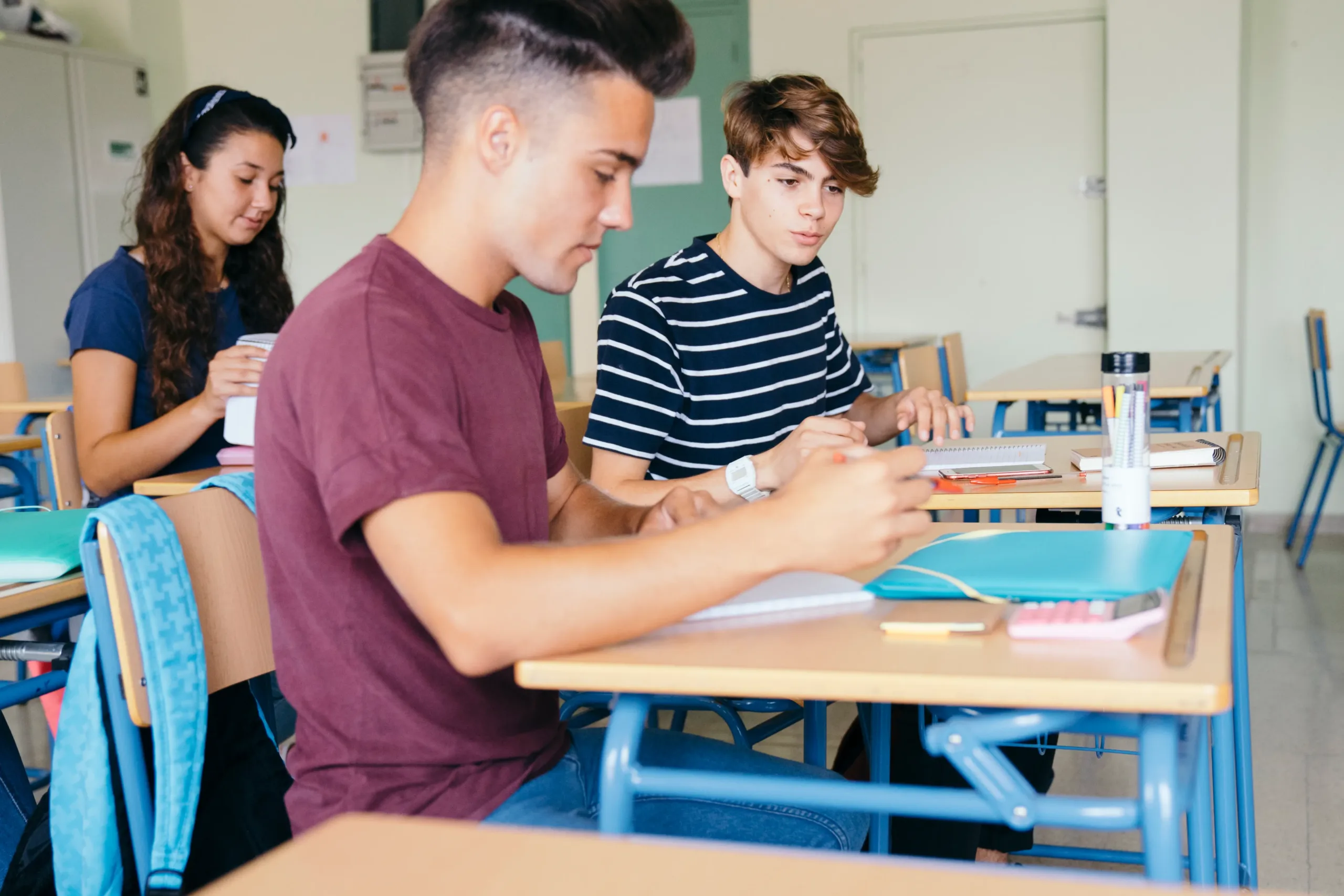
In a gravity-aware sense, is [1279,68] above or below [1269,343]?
above

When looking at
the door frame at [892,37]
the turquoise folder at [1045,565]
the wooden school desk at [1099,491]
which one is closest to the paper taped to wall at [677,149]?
the door frame at [892,37]

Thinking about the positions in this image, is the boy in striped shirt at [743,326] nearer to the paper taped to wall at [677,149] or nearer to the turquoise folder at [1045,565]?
the turquoise folder at [1045,565]

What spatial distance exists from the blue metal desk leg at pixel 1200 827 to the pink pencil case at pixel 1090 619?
0.13m

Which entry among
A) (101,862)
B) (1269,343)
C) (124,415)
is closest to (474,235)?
(101,862)

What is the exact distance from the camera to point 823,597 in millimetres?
1071

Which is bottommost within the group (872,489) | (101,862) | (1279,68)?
(101,862)

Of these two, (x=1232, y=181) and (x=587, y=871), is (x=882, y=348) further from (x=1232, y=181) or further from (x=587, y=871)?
(x=587, y=871)

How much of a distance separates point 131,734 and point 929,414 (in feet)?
3.96

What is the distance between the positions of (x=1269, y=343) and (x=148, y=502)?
15.7 ft

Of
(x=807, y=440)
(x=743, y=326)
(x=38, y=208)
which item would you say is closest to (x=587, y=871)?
(x=807, y=440)

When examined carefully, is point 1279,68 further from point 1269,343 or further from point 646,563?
point 646,563

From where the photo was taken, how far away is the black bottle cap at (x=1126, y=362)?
54.8 inches

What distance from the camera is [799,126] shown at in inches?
A: 77.5

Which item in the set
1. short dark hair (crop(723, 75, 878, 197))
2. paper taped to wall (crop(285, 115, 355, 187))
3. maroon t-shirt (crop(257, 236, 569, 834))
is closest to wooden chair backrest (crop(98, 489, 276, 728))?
maroon t-shirt (crop(257, 236, 569, 834))
